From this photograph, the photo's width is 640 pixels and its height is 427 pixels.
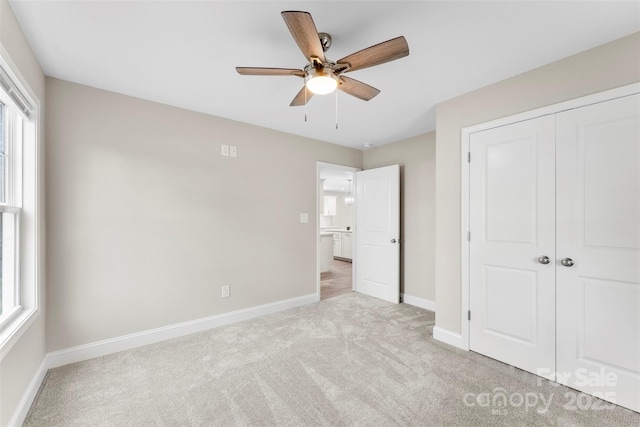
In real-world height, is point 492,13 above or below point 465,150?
above

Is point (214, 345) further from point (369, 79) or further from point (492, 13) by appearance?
point (492, 13)

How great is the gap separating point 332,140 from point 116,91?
2.62 meters

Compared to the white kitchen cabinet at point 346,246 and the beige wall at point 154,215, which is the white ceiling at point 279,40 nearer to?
the beige wall at point 154,215

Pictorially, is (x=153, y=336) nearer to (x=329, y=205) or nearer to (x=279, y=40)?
(x=279, y=40)

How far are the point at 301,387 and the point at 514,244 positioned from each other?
209 cm

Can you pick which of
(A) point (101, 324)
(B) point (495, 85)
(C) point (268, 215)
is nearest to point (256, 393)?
(A) point (101, 324)

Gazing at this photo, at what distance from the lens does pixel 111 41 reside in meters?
1.81

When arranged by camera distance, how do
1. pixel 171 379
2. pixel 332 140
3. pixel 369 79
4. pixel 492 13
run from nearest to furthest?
pixel 492 13 → pixel 171 379 → pixel 369 79 → pixel 332 140

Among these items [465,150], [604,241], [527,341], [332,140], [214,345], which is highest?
[332,140]

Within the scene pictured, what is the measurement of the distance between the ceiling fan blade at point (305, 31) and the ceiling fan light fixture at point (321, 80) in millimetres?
71

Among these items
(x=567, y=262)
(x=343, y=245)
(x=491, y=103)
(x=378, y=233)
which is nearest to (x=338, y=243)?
(x=343, y=245)

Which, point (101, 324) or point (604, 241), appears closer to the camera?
point (604, 241)

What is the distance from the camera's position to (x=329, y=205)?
989 centimetres

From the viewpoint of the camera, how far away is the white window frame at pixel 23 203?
1753 millimetres
